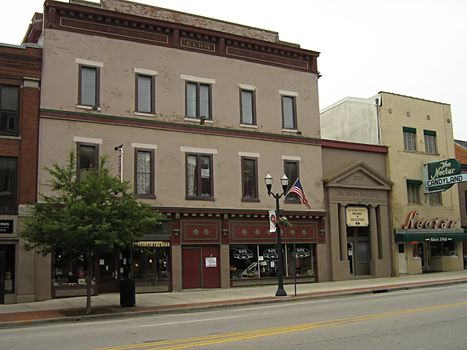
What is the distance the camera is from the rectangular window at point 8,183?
72.4 ft

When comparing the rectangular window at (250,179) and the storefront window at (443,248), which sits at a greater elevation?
the rectangular window at (250,179)

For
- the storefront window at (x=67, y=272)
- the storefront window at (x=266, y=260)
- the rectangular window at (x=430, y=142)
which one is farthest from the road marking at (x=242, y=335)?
the rectangular window at (x=430, y=142)

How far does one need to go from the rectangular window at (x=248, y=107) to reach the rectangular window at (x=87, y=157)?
806 cm

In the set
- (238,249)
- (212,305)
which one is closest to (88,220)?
(212,305)

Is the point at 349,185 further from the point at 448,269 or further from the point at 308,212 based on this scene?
the point at 448,269

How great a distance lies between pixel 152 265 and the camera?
25.1 meters

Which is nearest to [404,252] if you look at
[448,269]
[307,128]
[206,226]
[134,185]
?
[448,269]

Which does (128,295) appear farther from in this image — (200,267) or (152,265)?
(200,267)

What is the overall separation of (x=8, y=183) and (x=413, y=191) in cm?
2376

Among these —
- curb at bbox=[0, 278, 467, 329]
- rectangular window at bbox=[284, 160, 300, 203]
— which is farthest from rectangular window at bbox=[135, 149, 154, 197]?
rectangular window at bbox=[284, 160, 300, 203]

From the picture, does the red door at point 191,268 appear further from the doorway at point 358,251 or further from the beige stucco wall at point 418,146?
the beige stucco wall at point 418,146

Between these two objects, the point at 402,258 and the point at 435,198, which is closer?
the point at 402,258

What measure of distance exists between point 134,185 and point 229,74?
7.86 metres

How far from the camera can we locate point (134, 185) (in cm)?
2469
